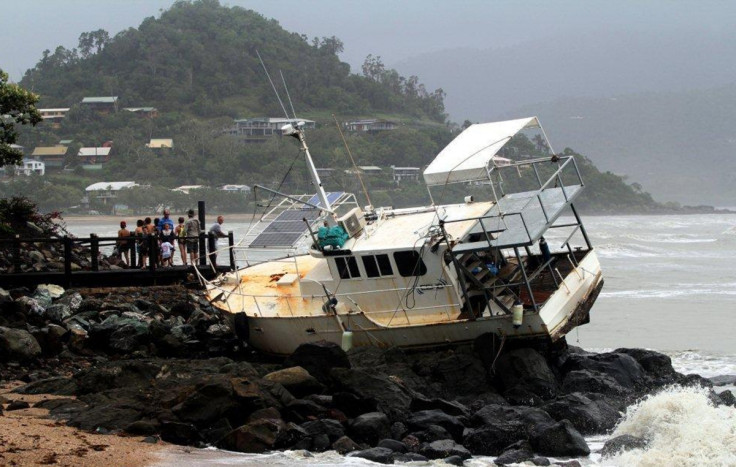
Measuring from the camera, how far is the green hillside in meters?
124

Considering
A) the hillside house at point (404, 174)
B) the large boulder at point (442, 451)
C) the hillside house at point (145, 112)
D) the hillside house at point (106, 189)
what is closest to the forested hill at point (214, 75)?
the hillside house at point (145, 112)

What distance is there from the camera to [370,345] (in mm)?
18984

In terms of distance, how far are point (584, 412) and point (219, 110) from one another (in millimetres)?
146056

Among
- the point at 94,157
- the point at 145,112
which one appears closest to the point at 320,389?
the point at 94,157

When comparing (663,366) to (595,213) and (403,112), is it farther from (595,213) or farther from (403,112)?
(403,112)

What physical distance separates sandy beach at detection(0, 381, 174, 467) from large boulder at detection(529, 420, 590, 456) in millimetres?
4675

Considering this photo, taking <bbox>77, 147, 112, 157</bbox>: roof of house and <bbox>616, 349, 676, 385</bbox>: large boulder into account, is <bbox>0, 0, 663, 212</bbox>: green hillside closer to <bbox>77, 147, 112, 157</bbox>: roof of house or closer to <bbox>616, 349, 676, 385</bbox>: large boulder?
<bbox>77, 147, 112, 157</bbox>: roof of house

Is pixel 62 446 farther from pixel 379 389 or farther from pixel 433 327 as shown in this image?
pixel 433 327

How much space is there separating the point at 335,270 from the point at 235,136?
123010 mm

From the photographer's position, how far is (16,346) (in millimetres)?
18766

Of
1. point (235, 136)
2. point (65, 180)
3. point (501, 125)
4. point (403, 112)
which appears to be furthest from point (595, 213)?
point (501, 125)

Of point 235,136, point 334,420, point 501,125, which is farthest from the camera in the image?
point 235,136

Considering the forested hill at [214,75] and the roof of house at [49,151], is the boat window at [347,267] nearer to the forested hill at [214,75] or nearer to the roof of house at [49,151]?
the roof of house at [49,151]

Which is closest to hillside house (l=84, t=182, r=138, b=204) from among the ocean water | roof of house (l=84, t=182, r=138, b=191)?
roof of house (l=84, t=182, r=138, b=191)
